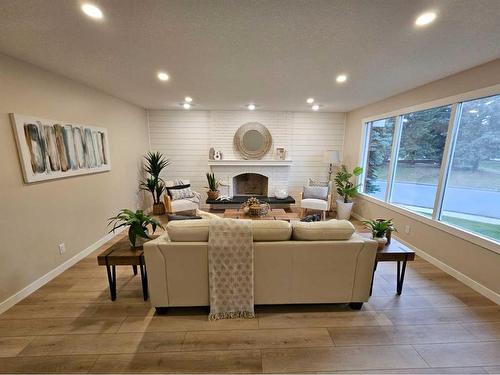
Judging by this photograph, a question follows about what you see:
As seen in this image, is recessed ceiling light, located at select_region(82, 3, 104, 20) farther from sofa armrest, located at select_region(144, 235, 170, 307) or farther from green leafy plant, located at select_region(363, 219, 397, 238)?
green leafy plant, located at select_region(363, 219, 397, 238)

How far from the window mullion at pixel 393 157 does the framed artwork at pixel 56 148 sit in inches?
194

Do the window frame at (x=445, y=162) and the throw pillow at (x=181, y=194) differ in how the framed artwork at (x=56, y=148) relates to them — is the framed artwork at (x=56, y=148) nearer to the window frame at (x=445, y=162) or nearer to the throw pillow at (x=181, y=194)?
the throw pillow at (x=181, y=194)

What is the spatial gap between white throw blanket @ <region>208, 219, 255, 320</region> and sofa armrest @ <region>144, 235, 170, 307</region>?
414 mm

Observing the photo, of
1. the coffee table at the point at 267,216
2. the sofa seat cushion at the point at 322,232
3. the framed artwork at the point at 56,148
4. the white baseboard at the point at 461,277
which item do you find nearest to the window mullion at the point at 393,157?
the white baseboard at the point at 461,277

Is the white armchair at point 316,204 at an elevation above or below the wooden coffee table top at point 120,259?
below

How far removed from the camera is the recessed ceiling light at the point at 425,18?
1.51 m

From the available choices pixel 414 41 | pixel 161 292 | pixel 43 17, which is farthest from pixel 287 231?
pixel 43 17

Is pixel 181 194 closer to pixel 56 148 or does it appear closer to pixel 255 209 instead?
pixel 255 209

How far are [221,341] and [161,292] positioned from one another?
0.67 meters

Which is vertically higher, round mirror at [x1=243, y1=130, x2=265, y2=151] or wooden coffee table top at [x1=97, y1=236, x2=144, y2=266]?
round mirror at [x1=243, y1=130, x2=265, y2=151]

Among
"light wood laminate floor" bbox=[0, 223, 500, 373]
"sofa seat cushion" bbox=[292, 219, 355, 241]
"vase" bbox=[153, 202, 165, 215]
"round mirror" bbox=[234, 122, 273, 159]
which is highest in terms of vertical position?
"round mirror" bbox=[234, 122, 273, 159]

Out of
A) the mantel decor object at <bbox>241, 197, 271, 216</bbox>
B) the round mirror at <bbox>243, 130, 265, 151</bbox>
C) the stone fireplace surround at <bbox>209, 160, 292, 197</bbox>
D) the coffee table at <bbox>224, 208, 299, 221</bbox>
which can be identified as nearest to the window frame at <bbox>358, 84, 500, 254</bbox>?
the coffee table at <bbox>224, 208, 299, 221</bbox>

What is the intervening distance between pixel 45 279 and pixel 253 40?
3.38 m

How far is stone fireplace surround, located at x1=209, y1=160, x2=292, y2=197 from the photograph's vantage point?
5473 millimetres
